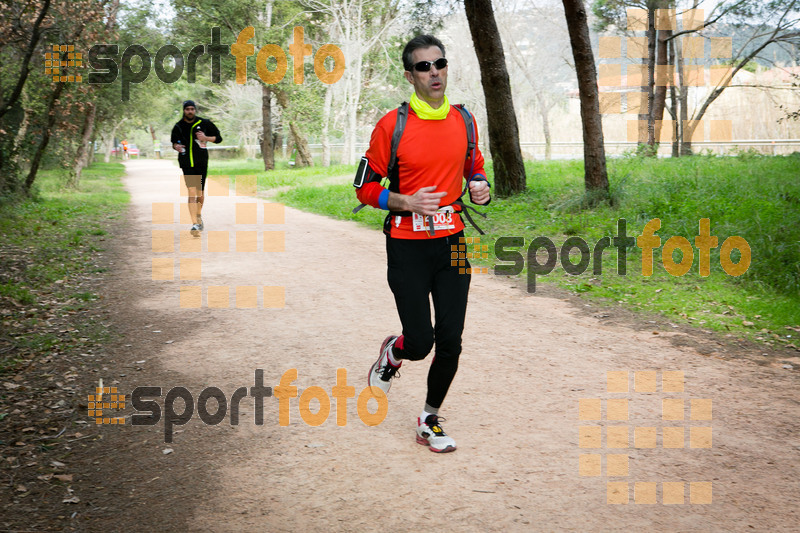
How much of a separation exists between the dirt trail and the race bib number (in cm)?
143

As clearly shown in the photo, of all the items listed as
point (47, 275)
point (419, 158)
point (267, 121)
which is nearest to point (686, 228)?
point (419, 158)

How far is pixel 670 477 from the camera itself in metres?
3.94

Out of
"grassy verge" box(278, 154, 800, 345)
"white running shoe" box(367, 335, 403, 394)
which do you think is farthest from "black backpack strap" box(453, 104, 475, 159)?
"grassy verge" box(278, 154, 800, 345)

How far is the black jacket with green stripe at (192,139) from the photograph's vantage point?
39.9 ft

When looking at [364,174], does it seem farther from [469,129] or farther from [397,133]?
[469,129]

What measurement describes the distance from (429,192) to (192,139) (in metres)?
9.32

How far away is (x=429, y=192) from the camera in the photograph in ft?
13.0

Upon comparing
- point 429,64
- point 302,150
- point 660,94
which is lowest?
point 429,64

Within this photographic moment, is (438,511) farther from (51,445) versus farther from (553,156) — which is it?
(553,156)

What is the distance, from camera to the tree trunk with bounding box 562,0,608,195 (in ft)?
42.2

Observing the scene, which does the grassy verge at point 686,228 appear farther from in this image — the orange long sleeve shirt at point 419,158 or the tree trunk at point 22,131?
the tree trunk at point 22,131

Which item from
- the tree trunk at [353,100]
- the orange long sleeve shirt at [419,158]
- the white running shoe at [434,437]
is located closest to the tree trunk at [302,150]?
the tree trunk at [353,100]

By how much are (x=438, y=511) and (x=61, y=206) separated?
58.6 feet

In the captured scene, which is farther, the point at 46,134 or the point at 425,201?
the point at 46,134
